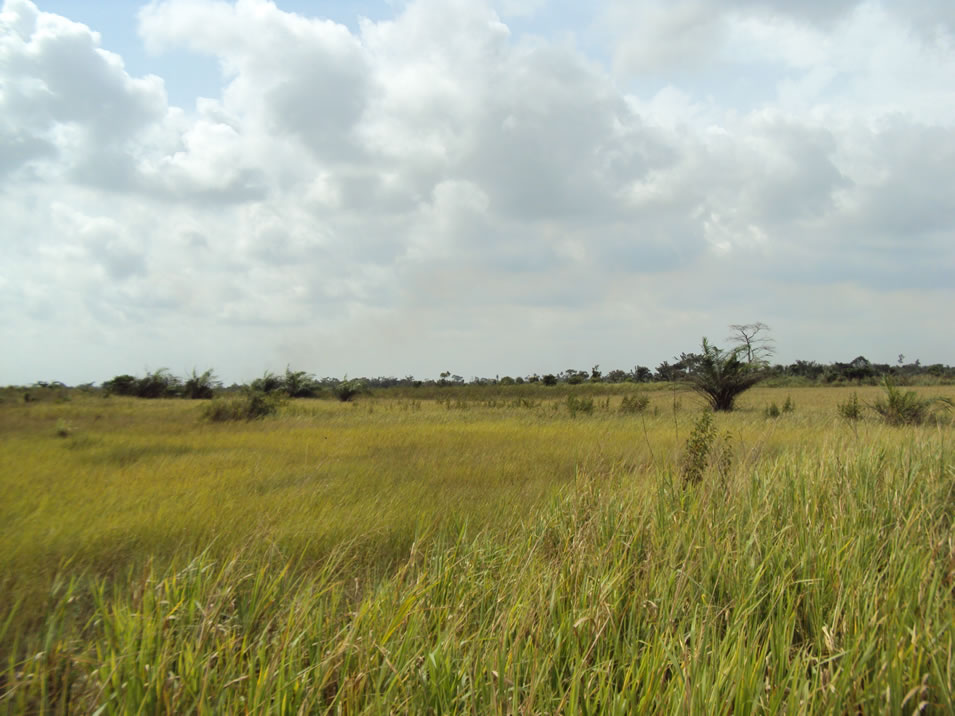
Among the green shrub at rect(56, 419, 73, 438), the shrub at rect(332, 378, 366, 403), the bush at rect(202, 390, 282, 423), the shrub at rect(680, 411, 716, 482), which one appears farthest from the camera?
the shrub at rect(332, 378, 366, 403)

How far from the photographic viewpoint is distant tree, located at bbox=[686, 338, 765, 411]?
60.0 feet

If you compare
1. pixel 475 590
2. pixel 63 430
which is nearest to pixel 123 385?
pixel 63 430

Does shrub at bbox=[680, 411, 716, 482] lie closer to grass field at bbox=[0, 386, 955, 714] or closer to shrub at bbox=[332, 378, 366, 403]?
grass field at bbox=[0, 386, 955, 714]

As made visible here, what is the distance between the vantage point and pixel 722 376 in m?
18.4

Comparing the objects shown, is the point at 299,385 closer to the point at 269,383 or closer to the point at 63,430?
the point at 269,383

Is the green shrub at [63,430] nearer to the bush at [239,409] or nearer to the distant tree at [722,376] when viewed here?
the bush at [239,409]

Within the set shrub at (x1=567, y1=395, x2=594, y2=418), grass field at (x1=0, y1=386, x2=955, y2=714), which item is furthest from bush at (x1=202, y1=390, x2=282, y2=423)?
shrub at (x1=567, y1=395, x2=594, y2=418)

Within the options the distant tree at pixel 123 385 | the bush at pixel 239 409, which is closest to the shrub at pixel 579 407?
the bush at pixel 239 409

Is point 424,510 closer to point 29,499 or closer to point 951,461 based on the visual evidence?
point 29,499

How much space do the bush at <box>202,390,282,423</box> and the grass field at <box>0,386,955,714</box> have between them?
21.8 ft

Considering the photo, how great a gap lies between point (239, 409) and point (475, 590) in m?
12.3

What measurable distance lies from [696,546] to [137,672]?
2.62 m

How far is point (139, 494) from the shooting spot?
5.25m

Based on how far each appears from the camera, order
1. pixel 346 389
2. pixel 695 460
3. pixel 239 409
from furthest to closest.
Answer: pixel 346 389
pixel 239 409
pixel 695 460
